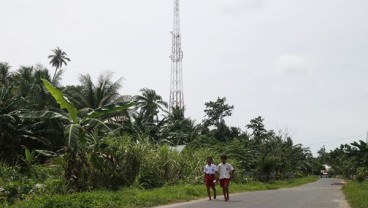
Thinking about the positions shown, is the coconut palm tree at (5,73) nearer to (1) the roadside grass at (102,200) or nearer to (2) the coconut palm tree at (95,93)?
(2) the coconut palm tree at (95,93)

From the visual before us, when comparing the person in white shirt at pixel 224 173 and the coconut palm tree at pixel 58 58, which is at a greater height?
the coconut palm tree at pixel 58 58

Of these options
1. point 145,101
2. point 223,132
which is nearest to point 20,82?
point 145,101

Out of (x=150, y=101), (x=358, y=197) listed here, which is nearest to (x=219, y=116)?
(x=150, y=101)

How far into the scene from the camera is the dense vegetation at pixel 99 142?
51.2 feet

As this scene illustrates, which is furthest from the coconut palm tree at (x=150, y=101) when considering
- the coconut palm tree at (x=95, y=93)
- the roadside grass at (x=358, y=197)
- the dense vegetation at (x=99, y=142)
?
the roadside grass at (x=358, y=197)

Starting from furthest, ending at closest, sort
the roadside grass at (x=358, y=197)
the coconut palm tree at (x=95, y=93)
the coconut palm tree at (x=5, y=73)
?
1. the coconut palm tree at (x=5, y=73)
2. the coconut palm tree at (x=95, y=93)
3. the roadside grass at (x=358, y=197)

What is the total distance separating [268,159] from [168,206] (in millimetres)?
28008

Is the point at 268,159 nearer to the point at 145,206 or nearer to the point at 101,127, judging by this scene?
the point at 101,127

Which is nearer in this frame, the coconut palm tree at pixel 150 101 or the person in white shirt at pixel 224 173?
the person in white shirt at pixel 224 173

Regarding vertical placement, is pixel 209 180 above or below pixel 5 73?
below

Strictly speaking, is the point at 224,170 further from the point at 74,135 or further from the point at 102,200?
the point at 74,135

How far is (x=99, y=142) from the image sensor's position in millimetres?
16234

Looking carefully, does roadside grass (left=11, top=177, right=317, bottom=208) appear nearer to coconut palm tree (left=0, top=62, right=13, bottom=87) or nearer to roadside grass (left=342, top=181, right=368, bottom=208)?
roadside grass (left=342, top=181, right=368, bottom=208)

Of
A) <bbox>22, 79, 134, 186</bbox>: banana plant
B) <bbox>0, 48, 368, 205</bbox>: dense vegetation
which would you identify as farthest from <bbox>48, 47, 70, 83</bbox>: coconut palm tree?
<bbox>22, 79, 134, 186</bbox>: banana plant
